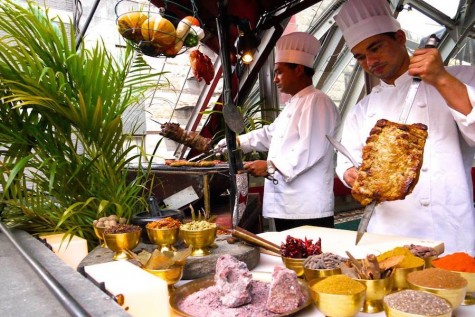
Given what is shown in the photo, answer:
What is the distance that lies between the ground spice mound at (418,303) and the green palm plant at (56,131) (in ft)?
5.95

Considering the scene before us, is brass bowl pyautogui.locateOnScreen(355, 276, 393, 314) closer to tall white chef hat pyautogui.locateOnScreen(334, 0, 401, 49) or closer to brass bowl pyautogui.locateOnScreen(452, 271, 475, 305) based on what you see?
brass bowl pyautogui.locateOnScreen(452, 271, 475, 305)

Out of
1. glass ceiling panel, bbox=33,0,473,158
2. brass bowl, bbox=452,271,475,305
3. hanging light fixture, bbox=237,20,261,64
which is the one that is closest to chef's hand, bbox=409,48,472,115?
brass bowl, bbox=452,271,475,305

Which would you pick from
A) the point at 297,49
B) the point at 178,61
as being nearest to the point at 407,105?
the point at 297,49

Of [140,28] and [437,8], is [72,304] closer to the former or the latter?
[140,28]

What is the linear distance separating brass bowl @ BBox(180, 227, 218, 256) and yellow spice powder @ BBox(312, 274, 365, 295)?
707 millimetres

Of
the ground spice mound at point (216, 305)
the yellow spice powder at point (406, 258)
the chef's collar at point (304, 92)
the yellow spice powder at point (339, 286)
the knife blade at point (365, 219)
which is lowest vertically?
the ground spice mound at point (216, 305)

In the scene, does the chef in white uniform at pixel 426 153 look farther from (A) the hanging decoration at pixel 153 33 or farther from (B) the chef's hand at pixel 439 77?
(A) the hanging decoration at pixel 153 33

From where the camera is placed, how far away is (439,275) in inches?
51.3

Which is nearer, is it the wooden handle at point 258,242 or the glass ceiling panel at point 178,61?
the wooden handle at point 258,242

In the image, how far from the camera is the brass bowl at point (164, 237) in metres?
1.91

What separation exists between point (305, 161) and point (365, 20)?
1.33 meters

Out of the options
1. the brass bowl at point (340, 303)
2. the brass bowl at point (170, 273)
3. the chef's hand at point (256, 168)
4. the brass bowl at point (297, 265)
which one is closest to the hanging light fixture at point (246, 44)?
the chef's hand at point (256, 168)

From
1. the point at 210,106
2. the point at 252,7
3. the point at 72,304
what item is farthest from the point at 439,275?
the point at 210,106

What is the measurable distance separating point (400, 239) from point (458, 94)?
Result: 824mm
